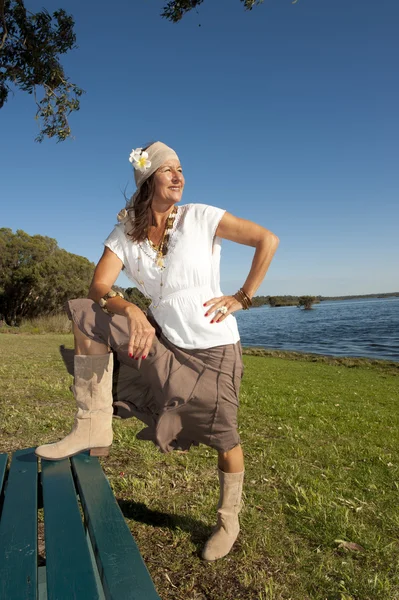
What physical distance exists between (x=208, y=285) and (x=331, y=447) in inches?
161

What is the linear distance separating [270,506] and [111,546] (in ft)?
7.31

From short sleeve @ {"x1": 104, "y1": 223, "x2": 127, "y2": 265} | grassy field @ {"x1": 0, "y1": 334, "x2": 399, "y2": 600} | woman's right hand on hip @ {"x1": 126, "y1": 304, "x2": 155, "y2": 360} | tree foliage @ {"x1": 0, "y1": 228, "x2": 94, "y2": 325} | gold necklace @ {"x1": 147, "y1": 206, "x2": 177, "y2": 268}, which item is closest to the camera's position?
woman's right hand on hip @ {"x1": 126, "y1": 304, "x2": 155, "y2": 360}

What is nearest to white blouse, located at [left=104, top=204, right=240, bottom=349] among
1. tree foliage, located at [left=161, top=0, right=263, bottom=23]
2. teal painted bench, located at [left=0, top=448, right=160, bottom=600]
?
teal painted bench, located at [left=0, top=448, right=160, bottom=600]

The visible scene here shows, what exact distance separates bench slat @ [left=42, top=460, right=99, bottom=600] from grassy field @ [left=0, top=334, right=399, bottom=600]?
850 mm

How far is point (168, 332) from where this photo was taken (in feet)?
9.68

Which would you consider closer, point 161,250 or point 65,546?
point 65,546

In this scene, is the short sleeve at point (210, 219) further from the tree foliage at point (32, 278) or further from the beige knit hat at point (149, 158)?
the tree foliage at point (32, 278)

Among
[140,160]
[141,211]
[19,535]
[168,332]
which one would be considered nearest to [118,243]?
[141,211]

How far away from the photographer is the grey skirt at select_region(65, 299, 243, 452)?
2.84 metres

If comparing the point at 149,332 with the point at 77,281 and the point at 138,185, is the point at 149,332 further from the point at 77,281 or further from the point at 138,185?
the point at 77,281

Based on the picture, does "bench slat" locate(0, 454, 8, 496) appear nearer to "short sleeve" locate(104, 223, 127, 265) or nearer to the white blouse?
the white blouse

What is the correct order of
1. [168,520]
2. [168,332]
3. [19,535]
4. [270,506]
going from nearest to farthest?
[19,535], [168,332], [168,520], [270,506]

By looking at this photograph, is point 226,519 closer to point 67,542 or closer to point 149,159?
point 67,542

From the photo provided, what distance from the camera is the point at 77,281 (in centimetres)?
4297
